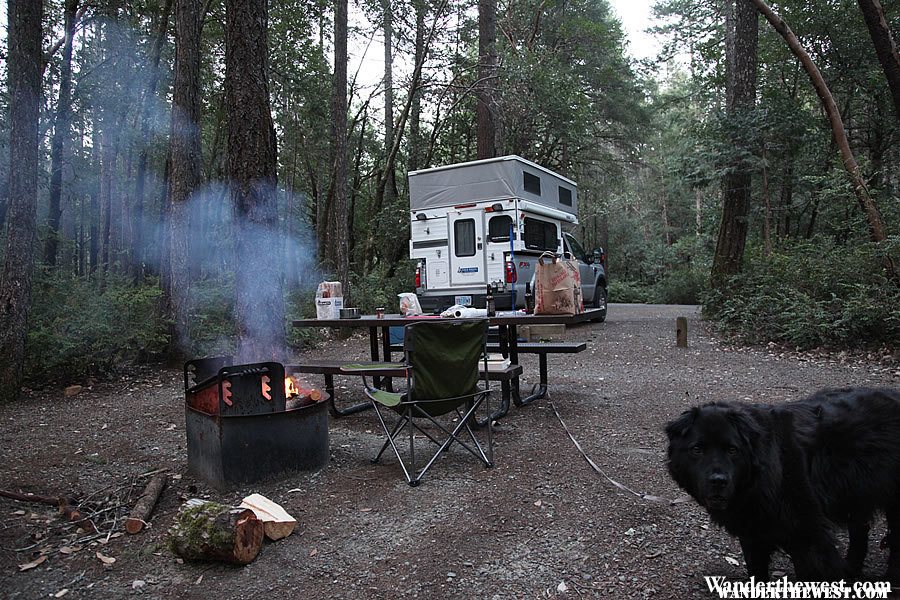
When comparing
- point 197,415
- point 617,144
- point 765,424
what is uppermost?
point 617,144

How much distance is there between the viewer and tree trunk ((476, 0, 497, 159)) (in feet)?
45.8

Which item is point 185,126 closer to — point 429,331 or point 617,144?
point 429,331

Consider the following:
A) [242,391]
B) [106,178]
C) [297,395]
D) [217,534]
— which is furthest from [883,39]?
[106,178]

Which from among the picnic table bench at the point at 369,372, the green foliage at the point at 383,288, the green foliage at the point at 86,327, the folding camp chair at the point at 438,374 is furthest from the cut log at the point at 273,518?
the green foliage at the point at 383,288

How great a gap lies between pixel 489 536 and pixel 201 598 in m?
1.33

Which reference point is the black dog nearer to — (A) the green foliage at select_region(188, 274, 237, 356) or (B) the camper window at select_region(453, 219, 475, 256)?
(A) the green foliage at select_region(188, 274, 237, 356)

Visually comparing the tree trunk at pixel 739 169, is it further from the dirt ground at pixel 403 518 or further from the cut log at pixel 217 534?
the cut log at pixel 217 534

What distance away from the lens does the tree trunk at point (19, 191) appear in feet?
21.2

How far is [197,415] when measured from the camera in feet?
12.2

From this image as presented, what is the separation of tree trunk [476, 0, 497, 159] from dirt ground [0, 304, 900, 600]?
32.0 feet

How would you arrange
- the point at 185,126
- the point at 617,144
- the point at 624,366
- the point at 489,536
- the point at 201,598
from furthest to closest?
1. the point at 617,144
2. the point at 185,126
3. the point at 624,366
4. the point at 489,536
5. the point at 201,598

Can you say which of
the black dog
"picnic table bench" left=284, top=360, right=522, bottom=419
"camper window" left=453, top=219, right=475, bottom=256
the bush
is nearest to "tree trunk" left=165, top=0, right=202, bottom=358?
"picnic table bench" left=284, top=360, right=522, bottom=419

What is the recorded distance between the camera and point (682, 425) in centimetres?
213

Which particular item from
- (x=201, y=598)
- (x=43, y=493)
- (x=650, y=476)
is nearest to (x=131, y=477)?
(x=43, y=493)
